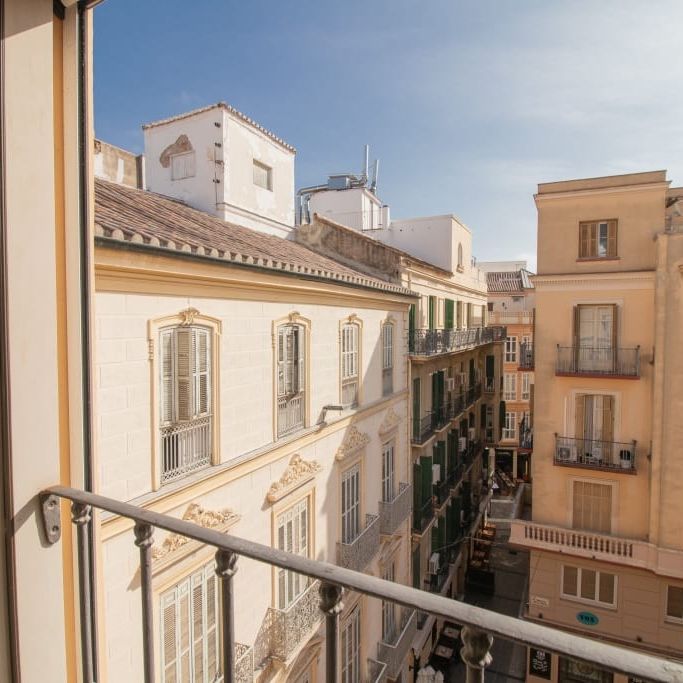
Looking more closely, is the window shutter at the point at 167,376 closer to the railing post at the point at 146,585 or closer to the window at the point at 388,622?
the railing post at the point at 146,585

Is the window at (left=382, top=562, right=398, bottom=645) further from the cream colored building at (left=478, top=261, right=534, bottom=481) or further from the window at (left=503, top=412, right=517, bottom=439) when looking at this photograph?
the window at (left=503, top=412, right=517, bottom=439)

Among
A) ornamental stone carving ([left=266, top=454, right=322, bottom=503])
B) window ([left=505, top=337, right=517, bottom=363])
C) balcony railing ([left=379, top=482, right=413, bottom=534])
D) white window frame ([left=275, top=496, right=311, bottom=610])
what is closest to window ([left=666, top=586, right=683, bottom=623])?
balcony railing ([left=379, top=482, right=413, bottom=534])

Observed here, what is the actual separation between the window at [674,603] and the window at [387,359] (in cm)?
891

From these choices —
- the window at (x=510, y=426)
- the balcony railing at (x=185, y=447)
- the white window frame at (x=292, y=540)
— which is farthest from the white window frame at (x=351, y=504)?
the window at (x=510, y=426)

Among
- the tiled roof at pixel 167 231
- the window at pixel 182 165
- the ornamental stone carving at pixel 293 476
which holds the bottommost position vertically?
the ornamental stone carving at pixel 293 476

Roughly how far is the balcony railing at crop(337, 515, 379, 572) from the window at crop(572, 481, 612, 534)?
6.26 meters

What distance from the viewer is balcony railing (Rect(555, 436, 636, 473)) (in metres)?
13.1

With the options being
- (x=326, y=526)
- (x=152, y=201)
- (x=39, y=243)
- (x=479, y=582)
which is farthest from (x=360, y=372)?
(x=479, y=582)

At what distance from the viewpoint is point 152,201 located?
9.10 metres

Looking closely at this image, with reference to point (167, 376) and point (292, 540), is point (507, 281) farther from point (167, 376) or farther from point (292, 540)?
point (167, 376)

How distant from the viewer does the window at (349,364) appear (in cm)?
1063

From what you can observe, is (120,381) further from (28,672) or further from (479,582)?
(479,582)

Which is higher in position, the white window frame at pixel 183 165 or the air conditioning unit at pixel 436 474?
the white window frame at pixel 183 165

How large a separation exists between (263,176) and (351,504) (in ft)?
30.6
